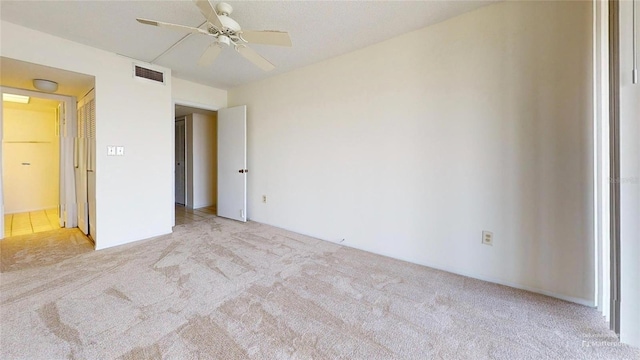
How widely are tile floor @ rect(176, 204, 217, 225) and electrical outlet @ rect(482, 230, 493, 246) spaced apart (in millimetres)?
4182

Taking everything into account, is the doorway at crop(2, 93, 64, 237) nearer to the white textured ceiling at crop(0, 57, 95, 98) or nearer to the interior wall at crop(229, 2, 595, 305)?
the white textured ceiling at crop(0, 57, 95, 98)

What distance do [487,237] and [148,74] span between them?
434 cm

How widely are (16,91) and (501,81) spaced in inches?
220

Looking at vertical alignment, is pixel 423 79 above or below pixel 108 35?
below

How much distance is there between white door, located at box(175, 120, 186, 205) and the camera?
234 inches

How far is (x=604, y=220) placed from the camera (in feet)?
5.52

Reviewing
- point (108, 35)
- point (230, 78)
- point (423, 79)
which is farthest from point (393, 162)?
point (108, 35)

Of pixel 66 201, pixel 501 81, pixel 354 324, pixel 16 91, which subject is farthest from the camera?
pixel 66 201

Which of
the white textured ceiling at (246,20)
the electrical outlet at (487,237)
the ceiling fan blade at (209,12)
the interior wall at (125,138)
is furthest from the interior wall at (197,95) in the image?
the electrical outlet at (487,237)

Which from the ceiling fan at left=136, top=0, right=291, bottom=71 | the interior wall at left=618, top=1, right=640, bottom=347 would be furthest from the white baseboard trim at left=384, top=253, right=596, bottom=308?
the ceiling fan at left=136, top=0, right=291, bottom=71

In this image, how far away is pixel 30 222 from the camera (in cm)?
421

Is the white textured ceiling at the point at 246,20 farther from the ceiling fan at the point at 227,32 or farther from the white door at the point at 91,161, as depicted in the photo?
the white door at the point at 91,161

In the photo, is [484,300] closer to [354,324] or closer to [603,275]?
[603,275]

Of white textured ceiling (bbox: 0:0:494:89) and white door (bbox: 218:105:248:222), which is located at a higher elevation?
white textured ceiling (bbox: 0:0:494:89)
